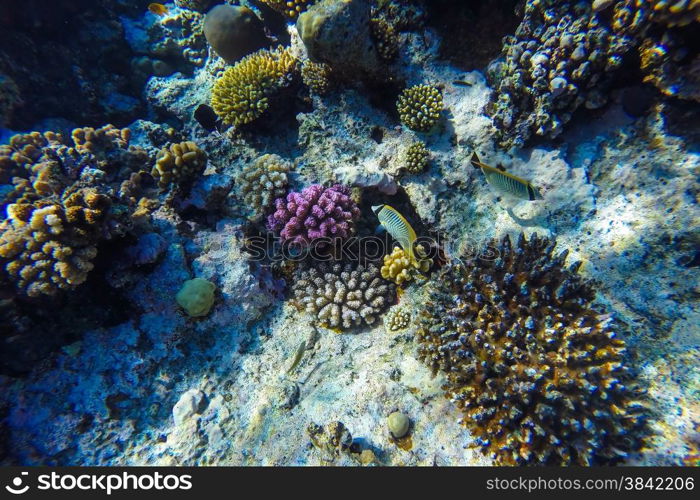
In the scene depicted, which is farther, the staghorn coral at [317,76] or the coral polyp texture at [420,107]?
the staghorn coral at [317,76]

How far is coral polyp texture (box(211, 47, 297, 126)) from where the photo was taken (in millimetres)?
5121

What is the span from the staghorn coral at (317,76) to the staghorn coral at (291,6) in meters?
1.24

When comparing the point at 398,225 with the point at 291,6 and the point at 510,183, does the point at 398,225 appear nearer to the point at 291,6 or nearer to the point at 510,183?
the point at 510,183

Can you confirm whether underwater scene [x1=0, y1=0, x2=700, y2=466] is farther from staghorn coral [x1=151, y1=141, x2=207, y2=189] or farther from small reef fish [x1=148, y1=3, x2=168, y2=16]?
small reef fish [x1=148, y1=3, x2=168, y2=16]

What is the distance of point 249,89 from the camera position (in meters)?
5.10

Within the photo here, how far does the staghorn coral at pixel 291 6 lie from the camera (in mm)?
5574

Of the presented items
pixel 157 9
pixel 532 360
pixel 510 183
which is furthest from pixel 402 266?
pixel 157 9

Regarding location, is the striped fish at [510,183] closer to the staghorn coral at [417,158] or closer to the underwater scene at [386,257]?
the underwater scene at [386,257]

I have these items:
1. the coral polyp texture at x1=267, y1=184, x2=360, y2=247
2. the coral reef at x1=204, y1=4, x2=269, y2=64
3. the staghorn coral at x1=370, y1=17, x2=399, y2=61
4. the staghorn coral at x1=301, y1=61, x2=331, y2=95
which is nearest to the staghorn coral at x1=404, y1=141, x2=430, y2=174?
the coral polyp texture at x1=267, y1=184, x2=360, y2=247

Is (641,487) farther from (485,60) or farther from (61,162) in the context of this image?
(61,162)

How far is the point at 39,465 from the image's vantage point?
354 centimetres

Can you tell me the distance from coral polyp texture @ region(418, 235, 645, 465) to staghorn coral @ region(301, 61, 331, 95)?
363 centimetres

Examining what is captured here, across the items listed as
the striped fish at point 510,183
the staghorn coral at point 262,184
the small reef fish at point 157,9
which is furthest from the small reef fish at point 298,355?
the small reef fish at point 157,9

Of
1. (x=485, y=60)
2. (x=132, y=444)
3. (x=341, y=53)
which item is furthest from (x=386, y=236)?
(x=132, y=444)
